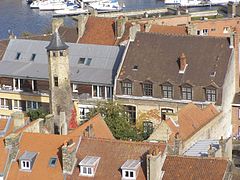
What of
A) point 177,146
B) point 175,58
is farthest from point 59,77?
point 177,146

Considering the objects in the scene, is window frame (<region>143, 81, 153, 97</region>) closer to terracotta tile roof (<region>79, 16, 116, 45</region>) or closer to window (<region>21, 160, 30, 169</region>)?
terracotta tile roof (<region>79, 16, 116, 45</region>)

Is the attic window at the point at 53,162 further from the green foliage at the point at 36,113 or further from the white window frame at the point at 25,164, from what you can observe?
the green foliage at the point at 36,113

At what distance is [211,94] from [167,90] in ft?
14.0

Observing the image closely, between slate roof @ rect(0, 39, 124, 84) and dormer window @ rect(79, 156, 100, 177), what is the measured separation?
1179 inches

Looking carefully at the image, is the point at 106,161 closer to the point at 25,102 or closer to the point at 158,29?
the point at 25,102

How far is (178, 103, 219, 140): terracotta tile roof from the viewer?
71.4 metres

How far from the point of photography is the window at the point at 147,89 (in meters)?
85.2

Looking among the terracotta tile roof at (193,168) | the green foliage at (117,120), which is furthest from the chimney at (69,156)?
the green foliage at (117,120)

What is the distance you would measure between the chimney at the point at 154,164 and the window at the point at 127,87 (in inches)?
1194

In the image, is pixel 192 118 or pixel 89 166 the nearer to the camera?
pixel 89 166

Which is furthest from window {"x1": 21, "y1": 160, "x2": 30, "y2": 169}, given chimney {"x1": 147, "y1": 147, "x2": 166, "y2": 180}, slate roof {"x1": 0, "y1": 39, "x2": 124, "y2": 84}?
slate roof {"x1": 0, "y1": 39, "x2": 124, "y2": 84}

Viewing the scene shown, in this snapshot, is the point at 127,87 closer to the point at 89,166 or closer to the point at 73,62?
the point at 73,62

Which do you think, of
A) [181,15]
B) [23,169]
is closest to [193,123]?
[23,169]

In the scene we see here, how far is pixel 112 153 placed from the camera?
57375mm
